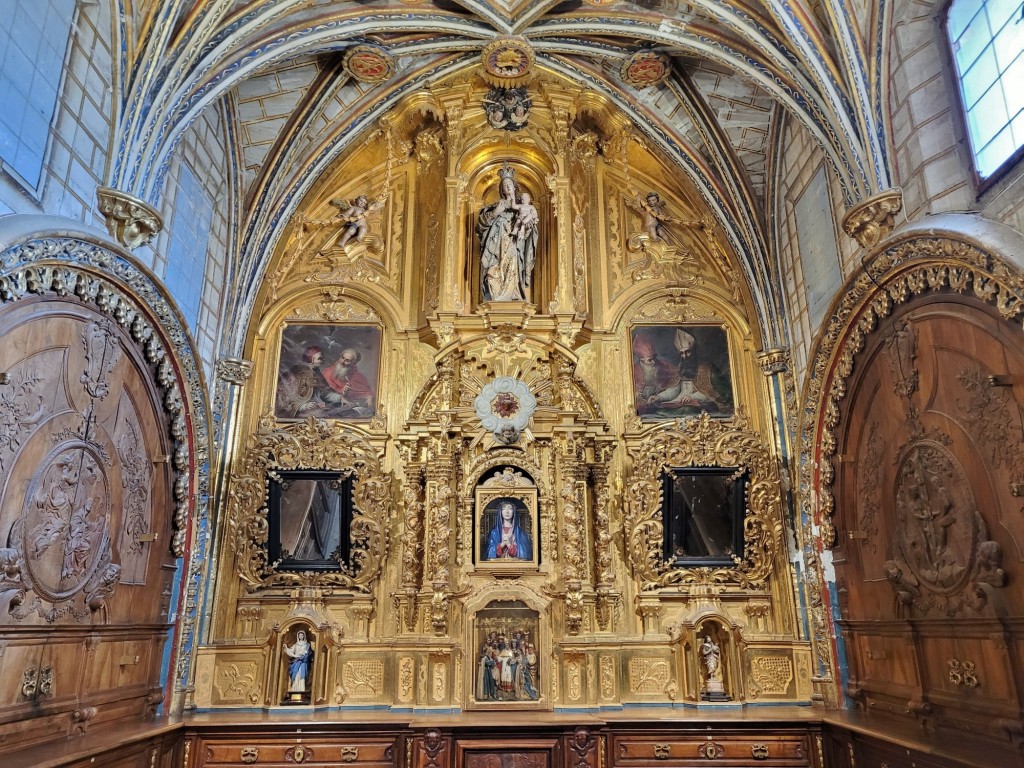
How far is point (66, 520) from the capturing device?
6773 millimetres

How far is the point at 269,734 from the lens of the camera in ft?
27.2

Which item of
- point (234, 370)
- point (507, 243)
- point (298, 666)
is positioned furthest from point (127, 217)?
point (298, 666)

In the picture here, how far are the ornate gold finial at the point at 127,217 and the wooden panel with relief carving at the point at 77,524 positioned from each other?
0.91 metres

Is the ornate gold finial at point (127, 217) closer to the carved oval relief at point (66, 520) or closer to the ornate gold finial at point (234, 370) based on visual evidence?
the carved oval relief at point (66, 520)

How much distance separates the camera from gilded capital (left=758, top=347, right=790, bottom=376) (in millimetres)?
10344

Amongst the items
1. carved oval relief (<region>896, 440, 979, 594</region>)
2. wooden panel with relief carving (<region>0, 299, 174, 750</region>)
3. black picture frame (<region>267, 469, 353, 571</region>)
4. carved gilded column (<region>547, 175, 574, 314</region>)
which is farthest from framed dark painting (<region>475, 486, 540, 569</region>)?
carved oval relief (<region>896, 440, 979, 594</region>)

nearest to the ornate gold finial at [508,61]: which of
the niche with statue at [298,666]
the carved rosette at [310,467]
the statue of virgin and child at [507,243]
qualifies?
the statue of virgin and child at [507,243]

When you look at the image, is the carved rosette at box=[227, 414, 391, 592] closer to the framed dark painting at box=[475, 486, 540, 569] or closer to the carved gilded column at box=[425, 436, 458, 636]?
the carved gilded column at box=[425, 436, 458, 636]

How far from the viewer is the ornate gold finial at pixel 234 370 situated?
1015 centimetres

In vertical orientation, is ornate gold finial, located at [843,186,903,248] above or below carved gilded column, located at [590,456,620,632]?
above

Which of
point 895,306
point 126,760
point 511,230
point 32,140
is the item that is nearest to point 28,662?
point 126,760

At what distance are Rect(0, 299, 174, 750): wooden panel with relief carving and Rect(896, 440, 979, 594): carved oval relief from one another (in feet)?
26.0

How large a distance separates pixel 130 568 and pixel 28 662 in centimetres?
166

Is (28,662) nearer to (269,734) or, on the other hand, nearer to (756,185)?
(269,734)
